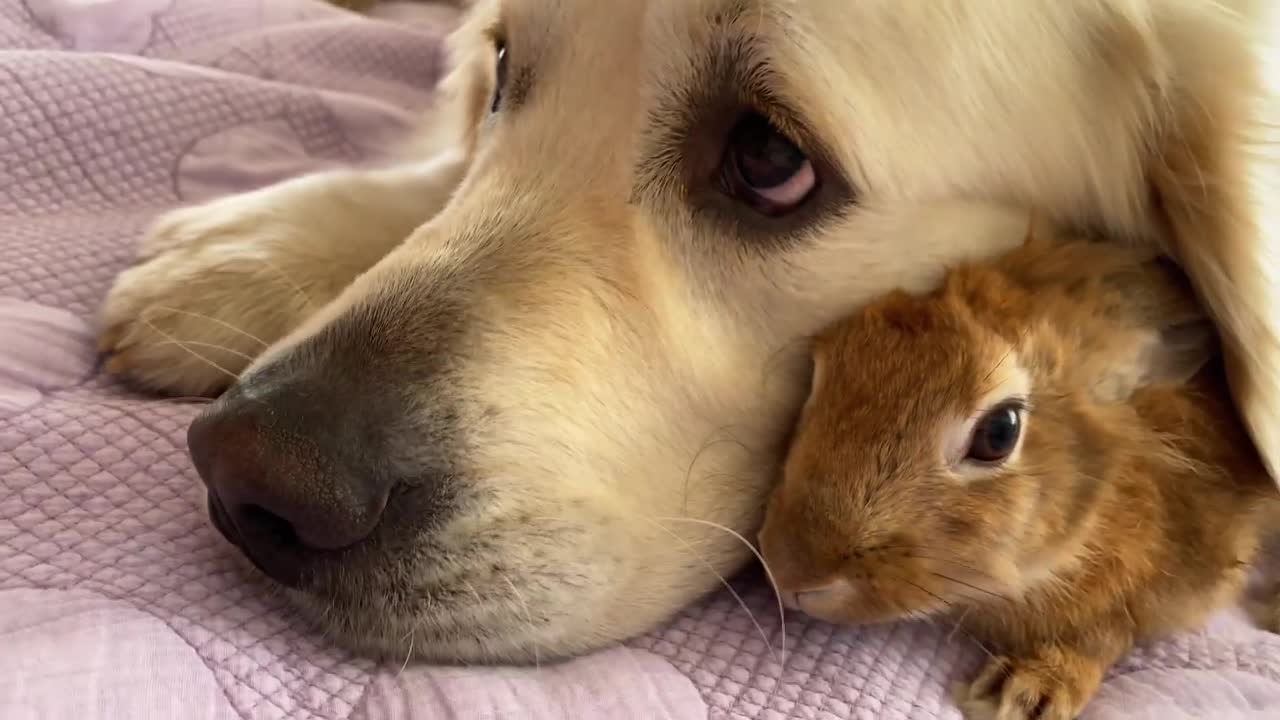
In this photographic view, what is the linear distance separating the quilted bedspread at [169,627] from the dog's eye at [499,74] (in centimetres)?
51

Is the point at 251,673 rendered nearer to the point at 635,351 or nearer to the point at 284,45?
the point at 635,351

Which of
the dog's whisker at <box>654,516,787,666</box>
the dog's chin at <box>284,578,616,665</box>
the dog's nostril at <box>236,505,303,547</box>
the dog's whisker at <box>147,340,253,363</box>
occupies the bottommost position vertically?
the dog's whisker at <box>147,340,253,363</box>

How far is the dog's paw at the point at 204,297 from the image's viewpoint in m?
1.29

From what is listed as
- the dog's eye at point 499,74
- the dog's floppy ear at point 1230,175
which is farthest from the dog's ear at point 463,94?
the dog's floppy ear at point 1230,175

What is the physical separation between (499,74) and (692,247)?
39 cm

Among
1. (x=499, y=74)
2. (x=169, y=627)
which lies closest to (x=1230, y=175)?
(x=499, y=74)

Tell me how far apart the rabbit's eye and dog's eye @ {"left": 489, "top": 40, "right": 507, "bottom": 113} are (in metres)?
0.67

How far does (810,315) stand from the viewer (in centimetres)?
112

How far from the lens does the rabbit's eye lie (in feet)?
3.06

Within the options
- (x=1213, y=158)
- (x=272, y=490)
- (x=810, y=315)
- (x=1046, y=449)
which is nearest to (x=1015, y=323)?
(x=1046, y=449)

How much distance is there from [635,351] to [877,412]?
25 centimetres

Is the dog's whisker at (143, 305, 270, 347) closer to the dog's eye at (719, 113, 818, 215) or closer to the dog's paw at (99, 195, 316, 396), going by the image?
the dog's paw at (99, 195, 316, 396)

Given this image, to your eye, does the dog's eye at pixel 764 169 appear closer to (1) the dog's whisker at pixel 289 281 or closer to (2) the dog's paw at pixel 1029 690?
(2) the dog's paw at pixel 1029 690

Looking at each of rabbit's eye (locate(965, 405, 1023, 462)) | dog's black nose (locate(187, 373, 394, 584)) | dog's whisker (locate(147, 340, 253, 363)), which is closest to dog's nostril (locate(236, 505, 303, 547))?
dog's black nose (locate(187, 373, 394, 584))
